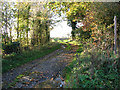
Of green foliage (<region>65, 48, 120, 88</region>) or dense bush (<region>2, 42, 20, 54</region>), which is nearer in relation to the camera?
green foliage (<region>65, 48, 120, 88</region>)

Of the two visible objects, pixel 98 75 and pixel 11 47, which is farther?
pixel 11 47

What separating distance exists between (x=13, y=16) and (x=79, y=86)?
25.2 ft

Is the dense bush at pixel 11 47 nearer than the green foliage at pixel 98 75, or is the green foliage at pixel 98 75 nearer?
the green foliage at pixel 98 75

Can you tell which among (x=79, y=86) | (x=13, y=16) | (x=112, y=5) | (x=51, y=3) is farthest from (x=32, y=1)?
(x=79, y=86)

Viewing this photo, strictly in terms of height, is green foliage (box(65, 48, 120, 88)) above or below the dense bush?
below

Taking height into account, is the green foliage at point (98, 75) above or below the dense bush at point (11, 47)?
below

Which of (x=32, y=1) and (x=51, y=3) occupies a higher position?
(x=32, y=1)

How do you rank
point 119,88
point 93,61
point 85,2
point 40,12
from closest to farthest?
point 119,88 < point 93,61 < point 85,2 < point 40,12

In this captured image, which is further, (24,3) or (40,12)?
(40,12)

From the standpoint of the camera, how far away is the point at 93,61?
14.9ft

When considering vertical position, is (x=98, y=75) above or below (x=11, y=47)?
below

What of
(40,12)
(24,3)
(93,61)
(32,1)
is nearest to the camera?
(93,61)

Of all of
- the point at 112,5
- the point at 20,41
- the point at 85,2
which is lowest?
the point at 20,41

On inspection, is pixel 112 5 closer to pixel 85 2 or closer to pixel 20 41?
pixel 85 2
